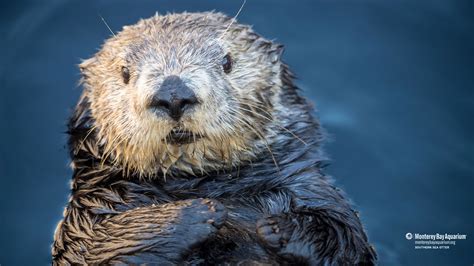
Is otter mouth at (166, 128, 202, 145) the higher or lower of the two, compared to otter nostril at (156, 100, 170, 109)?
lower

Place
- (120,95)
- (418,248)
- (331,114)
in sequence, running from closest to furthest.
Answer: (120,95) → (418,248) → (331,114)

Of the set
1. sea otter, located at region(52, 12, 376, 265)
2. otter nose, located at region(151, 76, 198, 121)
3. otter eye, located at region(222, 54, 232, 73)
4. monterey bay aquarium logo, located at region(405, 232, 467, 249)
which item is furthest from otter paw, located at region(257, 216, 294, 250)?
monterey bay aquarium logo, located at region(405, 232, 467, 249)

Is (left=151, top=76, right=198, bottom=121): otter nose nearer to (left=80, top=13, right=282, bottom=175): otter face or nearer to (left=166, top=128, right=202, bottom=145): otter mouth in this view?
(left=80, top=13, right=282, bottom=175): otter face

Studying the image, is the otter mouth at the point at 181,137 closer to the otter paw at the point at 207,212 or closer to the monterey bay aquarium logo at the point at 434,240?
the otter paw at the point at 207,212

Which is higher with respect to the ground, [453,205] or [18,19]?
[18,19]

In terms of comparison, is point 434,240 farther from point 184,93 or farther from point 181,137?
point 184,93

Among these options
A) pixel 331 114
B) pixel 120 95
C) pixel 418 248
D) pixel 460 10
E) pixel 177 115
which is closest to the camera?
pixel 177 115

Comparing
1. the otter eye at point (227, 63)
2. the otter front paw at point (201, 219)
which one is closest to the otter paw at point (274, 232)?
the otter front paw at point (201, 219)

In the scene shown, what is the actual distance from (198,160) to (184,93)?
2.70 feet

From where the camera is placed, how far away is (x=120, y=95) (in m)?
4.98

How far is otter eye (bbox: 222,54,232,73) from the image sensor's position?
4984 mm

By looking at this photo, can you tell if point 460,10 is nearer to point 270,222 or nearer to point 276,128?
point 276,128

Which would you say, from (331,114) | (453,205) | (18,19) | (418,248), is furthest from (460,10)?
(18,19)

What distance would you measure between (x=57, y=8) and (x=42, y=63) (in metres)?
0.70
